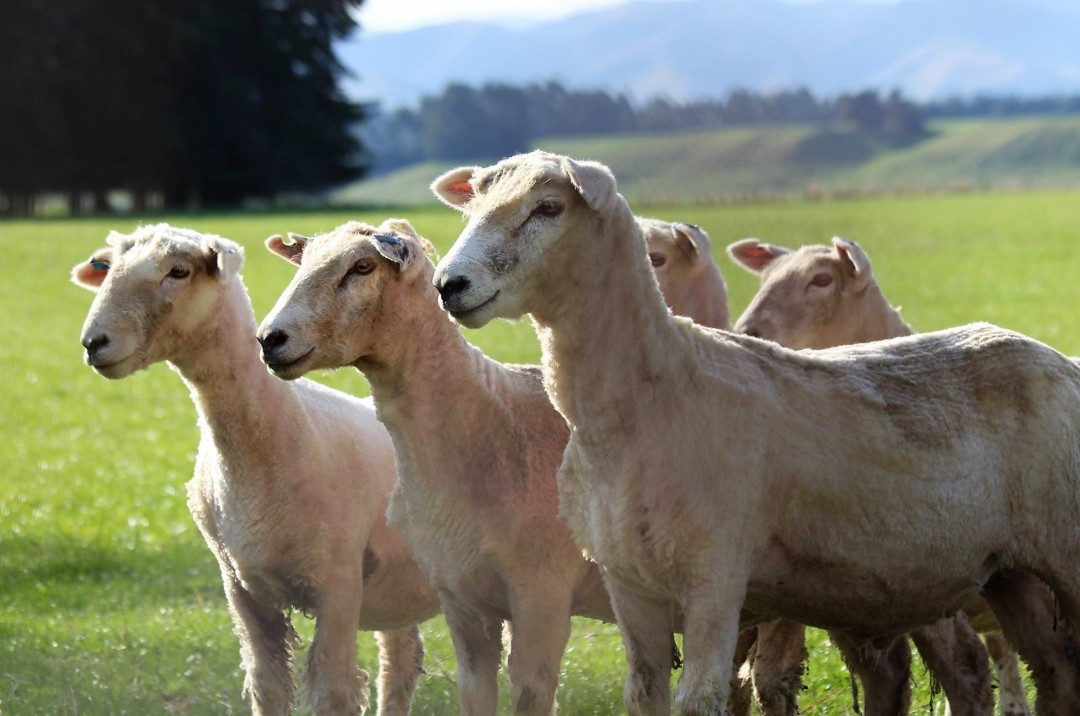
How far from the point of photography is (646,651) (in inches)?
190

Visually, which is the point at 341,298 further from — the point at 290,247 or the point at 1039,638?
the point at 1039,638

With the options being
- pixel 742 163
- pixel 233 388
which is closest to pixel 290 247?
pixel 233 388

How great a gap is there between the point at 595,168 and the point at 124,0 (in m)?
60.9

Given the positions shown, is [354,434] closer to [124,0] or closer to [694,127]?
[694,127]

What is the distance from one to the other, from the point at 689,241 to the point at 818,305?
783 mm

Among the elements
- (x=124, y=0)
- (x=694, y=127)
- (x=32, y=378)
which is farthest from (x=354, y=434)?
(x=124, y=0)

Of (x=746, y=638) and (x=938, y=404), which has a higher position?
(x=938, y=404)

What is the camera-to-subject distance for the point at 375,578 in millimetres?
6418

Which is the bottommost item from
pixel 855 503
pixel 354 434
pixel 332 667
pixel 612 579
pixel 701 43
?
pixel 701 43

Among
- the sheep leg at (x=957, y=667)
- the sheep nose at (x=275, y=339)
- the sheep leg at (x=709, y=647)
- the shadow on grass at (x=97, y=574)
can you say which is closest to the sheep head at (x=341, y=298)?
the sheep nose at (x=275, y=339)

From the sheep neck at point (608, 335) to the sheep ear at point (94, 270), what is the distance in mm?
2515

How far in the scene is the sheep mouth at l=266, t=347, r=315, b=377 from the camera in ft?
17.3

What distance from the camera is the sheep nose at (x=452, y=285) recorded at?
14.2 ft

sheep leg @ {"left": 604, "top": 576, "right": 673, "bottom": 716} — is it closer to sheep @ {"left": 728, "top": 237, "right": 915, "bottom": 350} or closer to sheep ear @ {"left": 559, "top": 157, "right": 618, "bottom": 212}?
sheep ear @ {"left": 559, "top": 157, "right": 618, "bottom": 212}
